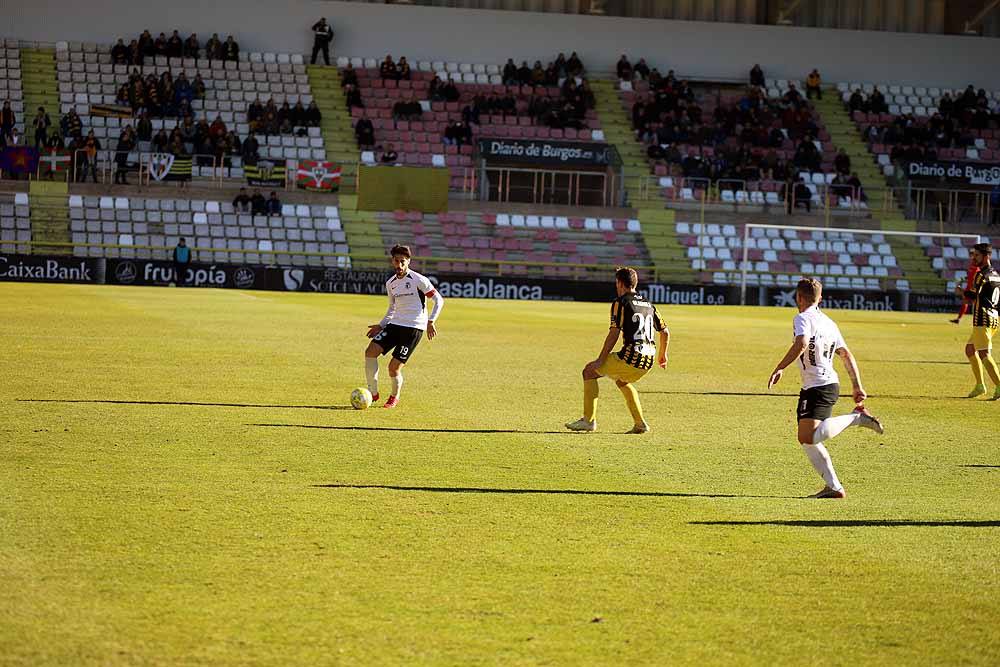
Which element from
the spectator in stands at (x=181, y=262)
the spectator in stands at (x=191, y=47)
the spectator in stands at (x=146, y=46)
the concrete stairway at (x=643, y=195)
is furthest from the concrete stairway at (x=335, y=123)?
the concrete stairway at (x=643, y=195)

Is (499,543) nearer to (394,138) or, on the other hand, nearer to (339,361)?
(339,361)

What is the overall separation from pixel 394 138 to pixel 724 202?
12651 millimetres

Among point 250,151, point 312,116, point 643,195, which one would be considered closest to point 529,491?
point 250,151

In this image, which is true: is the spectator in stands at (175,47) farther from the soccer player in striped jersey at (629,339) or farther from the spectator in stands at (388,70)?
the soccer player in striped jersey at (629,339)

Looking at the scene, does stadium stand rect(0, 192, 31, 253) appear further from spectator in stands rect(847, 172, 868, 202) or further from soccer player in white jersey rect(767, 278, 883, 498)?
soccer player in white jersey rect(767, 278, 883, 498)

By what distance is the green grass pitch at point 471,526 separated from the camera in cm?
595

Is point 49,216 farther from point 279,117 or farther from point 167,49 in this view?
point 167,49

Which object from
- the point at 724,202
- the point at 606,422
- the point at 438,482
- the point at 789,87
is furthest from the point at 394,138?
the point at 438,482

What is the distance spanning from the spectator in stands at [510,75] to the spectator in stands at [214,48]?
11105mm

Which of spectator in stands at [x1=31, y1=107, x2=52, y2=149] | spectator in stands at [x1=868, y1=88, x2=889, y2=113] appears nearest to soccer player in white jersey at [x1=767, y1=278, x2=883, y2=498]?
spectator in stands at [x1=31, y1=107, x2=52, y2=149]

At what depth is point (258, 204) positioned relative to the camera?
46.8 m

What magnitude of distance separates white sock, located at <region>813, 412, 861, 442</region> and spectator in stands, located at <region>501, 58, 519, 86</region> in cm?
4591

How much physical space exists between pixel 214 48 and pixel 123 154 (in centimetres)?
732

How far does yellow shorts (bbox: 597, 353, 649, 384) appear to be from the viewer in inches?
494
